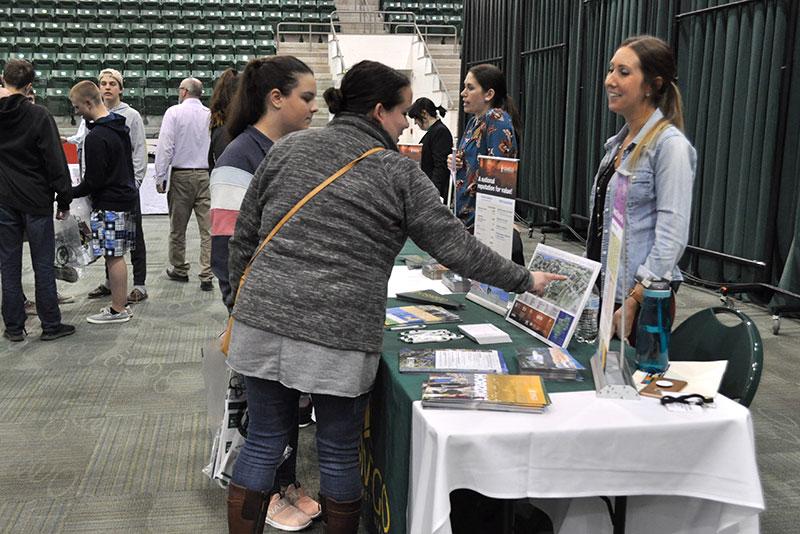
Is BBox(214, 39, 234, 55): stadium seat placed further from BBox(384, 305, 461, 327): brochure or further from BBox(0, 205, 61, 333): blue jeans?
BBox(384, 305, 461, 327): brochure

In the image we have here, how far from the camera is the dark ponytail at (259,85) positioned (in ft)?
6.55

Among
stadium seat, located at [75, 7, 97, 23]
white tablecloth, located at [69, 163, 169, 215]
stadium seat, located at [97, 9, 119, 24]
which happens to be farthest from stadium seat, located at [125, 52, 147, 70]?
white tablecloth, located at [69, 163, 169, 215]

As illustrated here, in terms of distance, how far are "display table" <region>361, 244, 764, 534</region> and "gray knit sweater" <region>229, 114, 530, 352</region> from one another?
218 mm

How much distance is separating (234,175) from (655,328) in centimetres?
112

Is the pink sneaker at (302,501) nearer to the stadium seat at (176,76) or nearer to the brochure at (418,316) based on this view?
the brochure at (418,316)

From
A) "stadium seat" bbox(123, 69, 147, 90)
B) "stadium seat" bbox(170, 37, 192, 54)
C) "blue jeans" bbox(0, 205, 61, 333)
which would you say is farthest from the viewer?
"stadium seat" bbox(170, 37, 192, 54)

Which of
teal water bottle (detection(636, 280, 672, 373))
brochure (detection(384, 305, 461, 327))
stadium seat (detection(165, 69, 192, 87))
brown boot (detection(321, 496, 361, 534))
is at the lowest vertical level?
brown boot (detection(321, 496, 361, 534))

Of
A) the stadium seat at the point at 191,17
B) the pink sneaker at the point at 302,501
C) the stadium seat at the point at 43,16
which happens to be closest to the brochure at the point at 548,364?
the pink sneaker at the point at 302,501

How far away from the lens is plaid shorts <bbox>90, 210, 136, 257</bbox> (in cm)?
410

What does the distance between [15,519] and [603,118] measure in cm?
556

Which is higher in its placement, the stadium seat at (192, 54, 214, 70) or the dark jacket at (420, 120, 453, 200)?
the stadium seat at (192, 54, 214, 70)

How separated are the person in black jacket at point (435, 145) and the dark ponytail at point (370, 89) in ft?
11.2

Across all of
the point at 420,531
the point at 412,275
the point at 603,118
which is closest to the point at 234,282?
the point at 420,531

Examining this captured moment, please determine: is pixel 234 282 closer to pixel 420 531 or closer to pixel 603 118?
pixel 420 531
